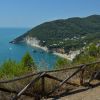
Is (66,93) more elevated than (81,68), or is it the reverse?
(81,68)

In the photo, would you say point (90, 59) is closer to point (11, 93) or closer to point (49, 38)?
point (11, 93)

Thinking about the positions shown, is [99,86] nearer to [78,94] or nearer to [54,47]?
[78,94]

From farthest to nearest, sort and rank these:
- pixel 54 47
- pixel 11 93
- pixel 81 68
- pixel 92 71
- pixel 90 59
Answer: pixel 54 47 < pixel 90 59 < pixel 92 71 < pixel 81 68 < pixel 11 93

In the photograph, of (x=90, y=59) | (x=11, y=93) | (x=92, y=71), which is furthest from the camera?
(x=90, y=59)

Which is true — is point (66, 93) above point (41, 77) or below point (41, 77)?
below

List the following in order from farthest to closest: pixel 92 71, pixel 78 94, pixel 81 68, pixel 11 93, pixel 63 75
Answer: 1. pixel 92 71
2. pixel 63 75
3. pixel 81 68
4. pixel 78 94
5. pixel 11 93

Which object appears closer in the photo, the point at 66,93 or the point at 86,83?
the point at 66,93

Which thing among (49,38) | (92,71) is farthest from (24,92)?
(49,38)

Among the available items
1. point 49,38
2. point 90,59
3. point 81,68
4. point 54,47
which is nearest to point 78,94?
point 81,68

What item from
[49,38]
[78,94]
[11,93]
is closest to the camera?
[11,93]
